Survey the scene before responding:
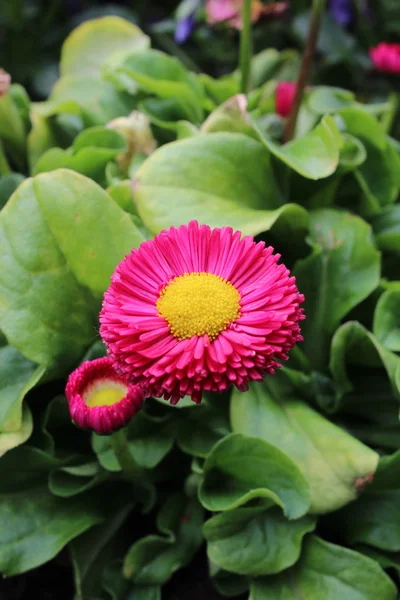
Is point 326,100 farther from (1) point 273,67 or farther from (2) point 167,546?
(2) point 167,546

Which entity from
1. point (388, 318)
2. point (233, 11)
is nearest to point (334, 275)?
point (388, 318)

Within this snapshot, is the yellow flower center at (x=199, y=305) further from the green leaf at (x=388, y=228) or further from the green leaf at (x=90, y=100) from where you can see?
the green leaf at (x=90, y=100)

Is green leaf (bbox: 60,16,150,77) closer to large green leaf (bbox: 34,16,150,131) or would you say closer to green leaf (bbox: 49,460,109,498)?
large green leaf (bbox: 34,16,150,131)

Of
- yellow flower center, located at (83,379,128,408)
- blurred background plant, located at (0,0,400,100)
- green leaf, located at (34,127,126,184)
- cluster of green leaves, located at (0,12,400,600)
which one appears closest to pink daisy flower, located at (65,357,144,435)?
yellow flower center, located at (83,379,128,408)

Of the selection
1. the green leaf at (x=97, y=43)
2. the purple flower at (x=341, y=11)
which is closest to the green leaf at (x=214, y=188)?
the green leaf at (x=97, y=43)

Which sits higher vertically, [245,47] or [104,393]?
[245,47]

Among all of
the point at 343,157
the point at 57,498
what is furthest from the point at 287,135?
the point at 57,498

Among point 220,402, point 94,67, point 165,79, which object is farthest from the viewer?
point 94,67
